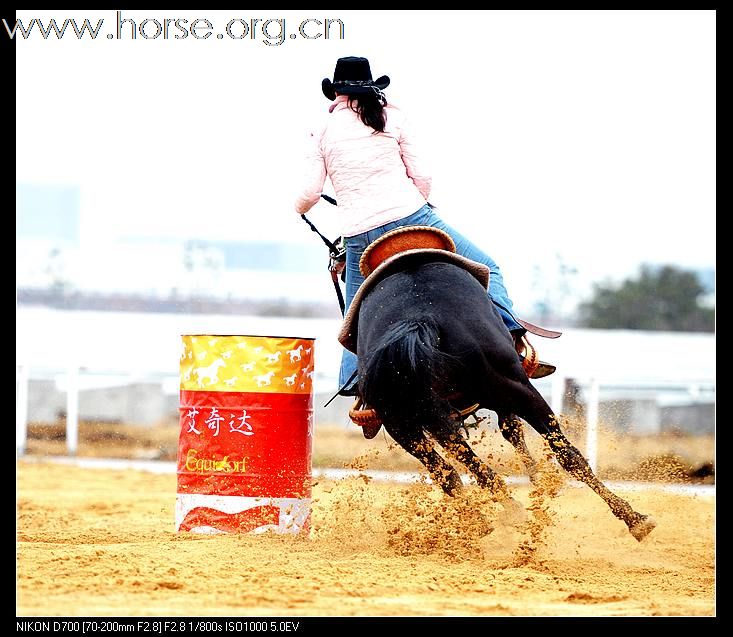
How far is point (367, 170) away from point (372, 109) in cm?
30

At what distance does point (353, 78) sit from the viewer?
17.3 ft

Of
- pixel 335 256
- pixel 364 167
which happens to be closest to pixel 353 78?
pixel 364 167

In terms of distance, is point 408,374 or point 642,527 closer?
point 408,374

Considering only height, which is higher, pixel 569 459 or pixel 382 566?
pixel 569 459

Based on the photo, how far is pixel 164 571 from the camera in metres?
4.29

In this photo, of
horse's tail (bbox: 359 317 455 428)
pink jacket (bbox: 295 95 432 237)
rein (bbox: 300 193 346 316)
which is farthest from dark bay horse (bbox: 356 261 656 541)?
rein (bbox: 300 193 346 316)

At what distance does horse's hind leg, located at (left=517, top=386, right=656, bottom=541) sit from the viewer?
16.0 feet

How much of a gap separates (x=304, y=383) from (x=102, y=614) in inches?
88.4

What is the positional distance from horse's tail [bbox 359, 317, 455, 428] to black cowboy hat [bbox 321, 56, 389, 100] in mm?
1303

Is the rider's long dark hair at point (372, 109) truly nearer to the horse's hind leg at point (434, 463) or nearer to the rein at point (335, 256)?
the rein at point (335, 256)

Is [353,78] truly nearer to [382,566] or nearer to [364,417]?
[364,417]

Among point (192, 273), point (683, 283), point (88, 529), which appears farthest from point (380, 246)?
point (683, 283)

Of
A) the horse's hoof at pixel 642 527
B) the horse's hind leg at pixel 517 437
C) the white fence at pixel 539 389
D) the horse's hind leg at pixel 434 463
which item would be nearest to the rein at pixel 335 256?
the horse's hind leg at pixel 434 463
